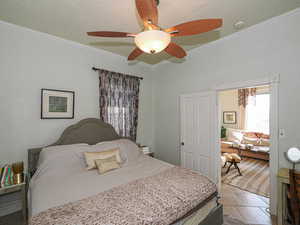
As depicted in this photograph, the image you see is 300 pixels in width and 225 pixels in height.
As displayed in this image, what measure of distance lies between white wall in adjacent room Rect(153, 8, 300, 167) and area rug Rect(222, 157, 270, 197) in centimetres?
123

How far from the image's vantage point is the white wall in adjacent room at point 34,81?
2.15 metres

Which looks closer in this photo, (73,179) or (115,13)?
(73,179)

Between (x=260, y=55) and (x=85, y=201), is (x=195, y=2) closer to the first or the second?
(x=260, y=55)

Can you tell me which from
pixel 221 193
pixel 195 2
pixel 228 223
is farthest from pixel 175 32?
pixel 221 193

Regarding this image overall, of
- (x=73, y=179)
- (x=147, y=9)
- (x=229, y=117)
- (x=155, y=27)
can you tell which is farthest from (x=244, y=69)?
(x=229, y=117)

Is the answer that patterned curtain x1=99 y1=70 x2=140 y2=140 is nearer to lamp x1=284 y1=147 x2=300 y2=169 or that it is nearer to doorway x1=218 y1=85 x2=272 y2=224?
doorway x1=218 y1=85 x2=272 y2=224

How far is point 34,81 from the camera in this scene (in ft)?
7.72

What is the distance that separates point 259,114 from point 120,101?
515 cm

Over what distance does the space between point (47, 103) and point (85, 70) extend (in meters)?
0.94

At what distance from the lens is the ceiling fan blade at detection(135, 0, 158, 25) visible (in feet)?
3.75

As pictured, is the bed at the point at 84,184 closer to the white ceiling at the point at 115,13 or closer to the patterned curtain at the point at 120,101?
the patterned curtain at the point at 120,101

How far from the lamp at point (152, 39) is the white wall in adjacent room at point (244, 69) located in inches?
69.7

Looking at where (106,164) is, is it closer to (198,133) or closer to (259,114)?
(198,133)

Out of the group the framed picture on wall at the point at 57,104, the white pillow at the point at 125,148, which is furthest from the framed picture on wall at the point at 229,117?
the framed picture on wall at the point at 57,104
